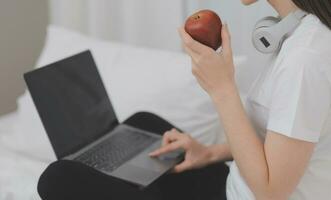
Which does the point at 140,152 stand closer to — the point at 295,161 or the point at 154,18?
the point at 295,161

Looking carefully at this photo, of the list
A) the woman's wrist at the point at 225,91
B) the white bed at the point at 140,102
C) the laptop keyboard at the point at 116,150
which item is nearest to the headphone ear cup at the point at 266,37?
the woman's wrist at the point at 225,91

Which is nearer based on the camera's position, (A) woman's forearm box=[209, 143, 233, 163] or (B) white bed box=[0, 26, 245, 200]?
(A) woman's forearm box=[209, 143, 233, 163]

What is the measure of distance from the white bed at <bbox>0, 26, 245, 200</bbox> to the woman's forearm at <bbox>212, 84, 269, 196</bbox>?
0.62 m

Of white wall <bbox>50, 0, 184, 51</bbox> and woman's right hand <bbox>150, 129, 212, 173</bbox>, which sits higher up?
white wall <bbox>50, 0, 184, 51</bbox>

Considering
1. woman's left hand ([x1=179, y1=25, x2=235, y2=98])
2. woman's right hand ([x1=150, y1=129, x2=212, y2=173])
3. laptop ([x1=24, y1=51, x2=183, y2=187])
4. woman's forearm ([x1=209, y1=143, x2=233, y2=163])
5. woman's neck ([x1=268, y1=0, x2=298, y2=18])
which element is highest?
woman's neck ([x1=268, y1=0, x2=298, y2=18])

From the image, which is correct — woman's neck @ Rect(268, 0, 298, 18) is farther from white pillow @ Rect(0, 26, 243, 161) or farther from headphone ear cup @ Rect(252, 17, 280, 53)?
white pillow @ Rect(0, 26, 243, 161)

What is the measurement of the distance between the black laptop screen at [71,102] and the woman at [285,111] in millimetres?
429

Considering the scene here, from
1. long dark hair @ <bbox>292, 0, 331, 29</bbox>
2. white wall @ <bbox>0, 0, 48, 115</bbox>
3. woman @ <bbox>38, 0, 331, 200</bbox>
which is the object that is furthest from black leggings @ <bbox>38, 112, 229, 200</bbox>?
white wall @ <bbox>0, 0, 48, 115</bbox>

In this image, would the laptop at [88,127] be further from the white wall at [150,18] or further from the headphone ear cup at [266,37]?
the white wall at [150,18]

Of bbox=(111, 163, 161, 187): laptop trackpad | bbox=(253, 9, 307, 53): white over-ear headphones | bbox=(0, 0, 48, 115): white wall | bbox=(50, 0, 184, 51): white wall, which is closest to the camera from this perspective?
bbox=(253, 9, 307, 53): white over-ear headphones

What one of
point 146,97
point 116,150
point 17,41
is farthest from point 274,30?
point 17,41

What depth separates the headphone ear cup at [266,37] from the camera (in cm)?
96

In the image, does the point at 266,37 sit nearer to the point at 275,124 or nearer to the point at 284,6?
the point at 284,6

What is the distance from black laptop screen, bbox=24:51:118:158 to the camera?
122 centimetres
